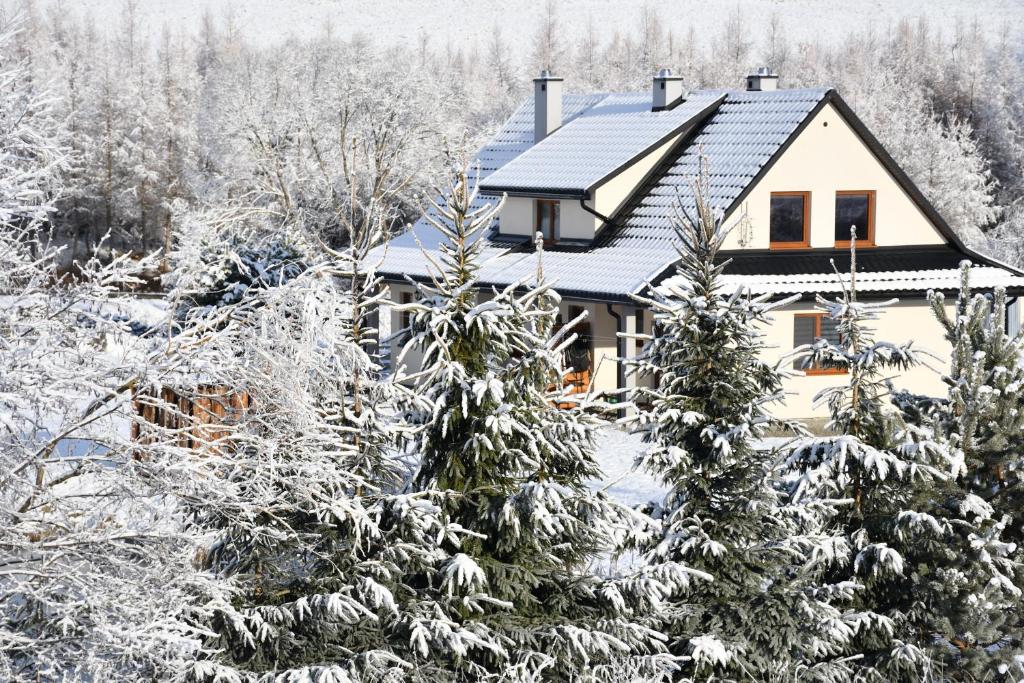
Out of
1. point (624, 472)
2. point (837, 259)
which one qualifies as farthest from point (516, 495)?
point (837, 259)

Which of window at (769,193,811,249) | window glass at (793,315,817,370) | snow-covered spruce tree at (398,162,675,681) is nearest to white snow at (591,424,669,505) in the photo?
window glass at (793,315,817,370)

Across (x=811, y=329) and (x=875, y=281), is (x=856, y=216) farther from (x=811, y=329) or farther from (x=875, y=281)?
(x=811, y=329)

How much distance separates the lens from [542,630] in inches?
386

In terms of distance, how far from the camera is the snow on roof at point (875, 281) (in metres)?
23.7

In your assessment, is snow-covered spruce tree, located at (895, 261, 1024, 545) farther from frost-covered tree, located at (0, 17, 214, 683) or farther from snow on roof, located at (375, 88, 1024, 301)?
snow on roof, located at (375, 88, 1024, 301)

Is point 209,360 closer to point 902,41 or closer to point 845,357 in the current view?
point 845,357

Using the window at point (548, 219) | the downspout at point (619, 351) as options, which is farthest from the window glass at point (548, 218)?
the downspout at point (619, 351)

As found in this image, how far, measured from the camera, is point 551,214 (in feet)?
Result: 89.5

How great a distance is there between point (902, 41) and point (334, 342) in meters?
117

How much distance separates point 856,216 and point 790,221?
1.48 meters

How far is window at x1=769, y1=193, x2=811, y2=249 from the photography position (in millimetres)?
25250

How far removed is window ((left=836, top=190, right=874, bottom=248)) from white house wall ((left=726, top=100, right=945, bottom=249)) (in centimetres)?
12

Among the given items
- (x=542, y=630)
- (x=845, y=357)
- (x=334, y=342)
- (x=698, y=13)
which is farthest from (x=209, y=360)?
(x=698, y=13)

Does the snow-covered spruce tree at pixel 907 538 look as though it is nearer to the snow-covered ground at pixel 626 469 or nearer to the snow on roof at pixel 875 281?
the snow-covered ground at pixel 626 469
